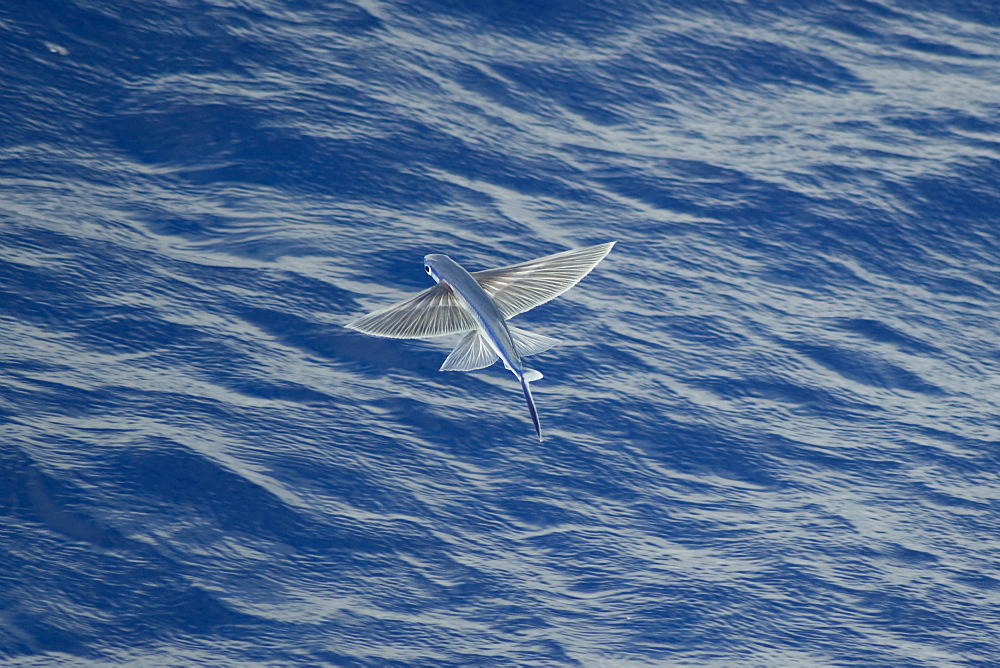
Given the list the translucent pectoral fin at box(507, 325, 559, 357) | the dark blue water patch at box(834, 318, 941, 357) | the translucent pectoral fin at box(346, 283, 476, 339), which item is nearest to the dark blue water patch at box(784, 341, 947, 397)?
the dark blue water patch at box(834, 318, 941, 357)

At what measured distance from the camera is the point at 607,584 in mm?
9156

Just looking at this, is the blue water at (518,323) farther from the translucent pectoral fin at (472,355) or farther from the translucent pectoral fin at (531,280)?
the translucent pectoral fin at (531,280)

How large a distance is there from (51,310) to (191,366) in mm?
1490

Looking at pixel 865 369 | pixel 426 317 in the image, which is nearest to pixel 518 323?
pixel 865 369

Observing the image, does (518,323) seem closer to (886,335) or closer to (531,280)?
(886,335)

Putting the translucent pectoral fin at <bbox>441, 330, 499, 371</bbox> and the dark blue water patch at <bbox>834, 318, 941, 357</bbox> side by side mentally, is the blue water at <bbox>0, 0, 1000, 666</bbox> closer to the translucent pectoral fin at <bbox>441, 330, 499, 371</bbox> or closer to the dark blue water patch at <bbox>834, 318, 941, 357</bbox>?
the dark blue water patch at <bbox>834, 318, 941, 357</bbox>

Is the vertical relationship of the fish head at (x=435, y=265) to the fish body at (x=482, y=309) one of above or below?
above

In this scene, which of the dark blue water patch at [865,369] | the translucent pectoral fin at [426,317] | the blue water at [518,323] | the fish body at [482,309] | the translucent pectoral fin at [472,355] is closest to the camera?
the fish body at [482,309]

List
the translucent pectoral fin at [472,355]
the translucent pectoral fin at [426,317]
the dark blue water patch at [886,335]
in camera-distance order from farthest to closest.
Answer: the dark blue water patch at [886,335], the translucent pectoral fin at [472,355], the translucent pectoral fin at [426,317]

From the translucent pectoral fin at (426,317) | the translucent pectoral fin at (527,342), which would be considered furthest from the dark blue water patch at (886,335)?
the translucent pectoral fin at (426,317)

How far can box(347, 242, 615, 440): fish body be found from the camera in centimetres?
704

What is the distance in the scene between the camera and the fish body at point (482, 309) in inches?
277

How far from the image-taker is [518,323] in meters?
11.6

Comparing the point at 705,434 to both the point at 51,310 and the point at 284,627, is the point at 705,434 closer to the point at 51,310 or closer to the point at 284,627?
the point at 284,627
